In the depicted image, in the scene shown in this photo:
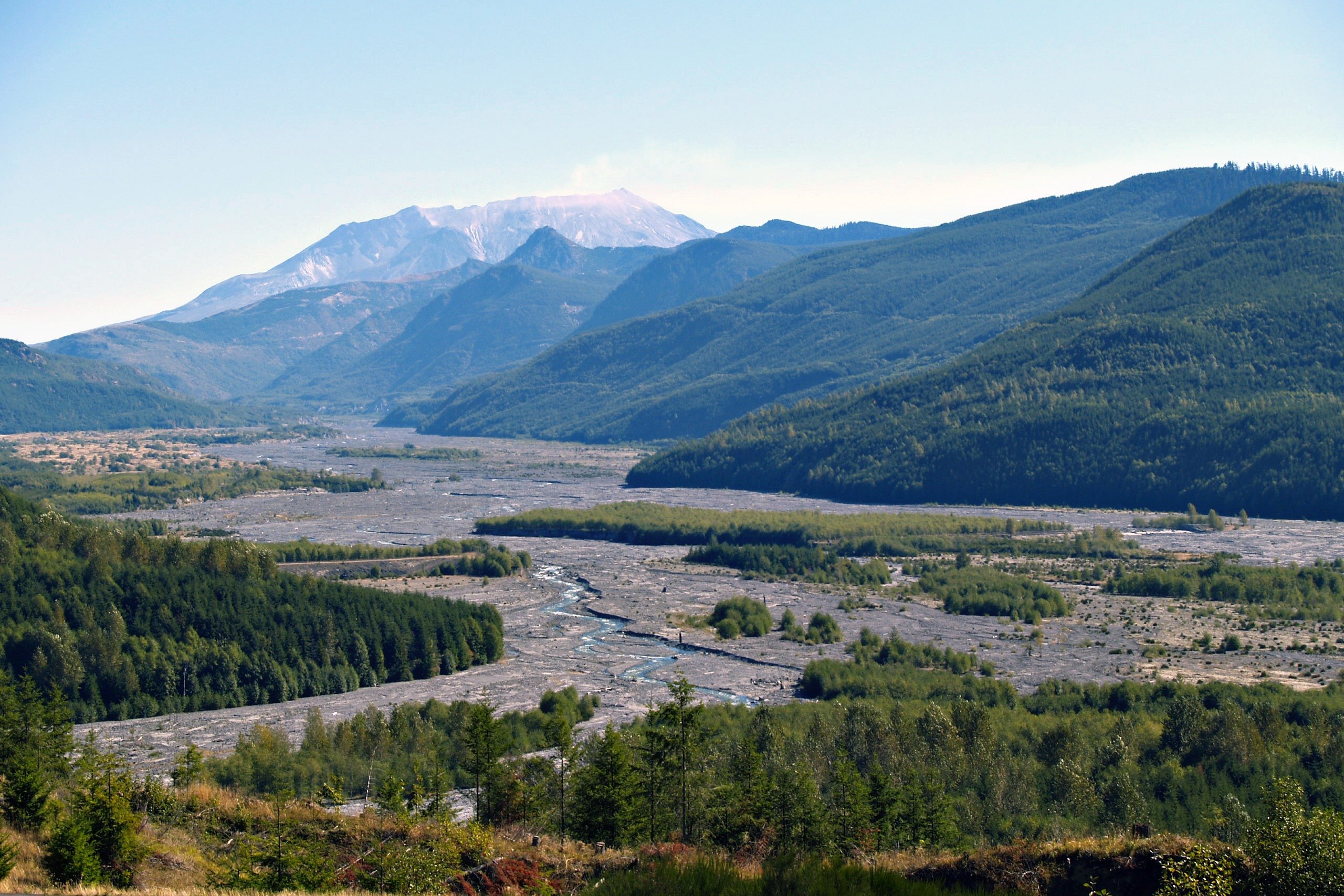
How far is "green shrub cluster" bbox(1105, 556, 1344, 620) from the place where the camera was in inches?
4397

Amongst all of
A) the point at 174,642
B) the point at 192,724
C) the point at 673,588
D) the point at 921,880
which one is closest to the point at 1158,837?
the point at 921,880

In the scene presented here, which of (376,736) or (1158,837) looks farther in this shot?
(376,736)

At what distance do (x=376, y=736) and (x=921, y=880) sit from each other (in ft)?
135

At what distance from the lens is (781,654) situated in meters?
98.4

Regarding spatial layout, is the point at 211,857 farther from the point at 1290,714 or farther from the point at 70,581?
the point at 70,581

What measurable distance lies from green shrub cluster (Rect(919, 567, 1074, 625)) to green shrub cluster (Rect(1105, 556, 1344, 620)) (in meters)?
9.46

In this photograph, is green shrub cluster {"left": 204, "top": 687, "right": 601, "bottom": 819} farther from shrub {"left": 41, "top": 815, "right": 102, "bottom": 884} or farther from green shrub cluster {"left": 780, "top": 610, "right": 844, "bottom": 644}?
green shrub cluster {"left": 780, "top": 610, "right": 844, "bottom": 644}

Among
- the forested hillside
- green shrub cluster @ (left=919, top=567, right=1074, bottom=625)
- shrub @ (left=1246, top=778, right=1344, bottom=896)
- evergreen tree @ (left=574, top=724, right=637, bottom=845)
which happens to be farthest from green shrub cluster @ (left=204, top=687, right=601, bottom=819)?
green shrub cluster @ (left=919, top=567, right=1074, bottom=625)

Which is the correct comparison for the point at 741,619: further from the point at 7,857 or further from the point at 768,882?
the point at 7,857

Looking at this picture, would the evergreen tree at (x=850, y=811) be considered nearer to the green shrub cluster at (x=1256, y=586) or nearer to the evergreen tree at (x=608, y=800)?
the evergreen tree at (x=608, y=800)

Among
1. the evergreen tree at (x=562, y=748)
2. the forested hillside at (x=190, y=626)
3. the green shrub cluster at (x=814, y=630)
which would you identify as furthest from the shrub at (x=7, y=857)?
the green shrub cluster at (x=814, y=630)

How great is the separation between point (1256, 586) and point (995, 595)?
24.4 m

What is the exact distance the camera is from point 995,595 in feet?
391

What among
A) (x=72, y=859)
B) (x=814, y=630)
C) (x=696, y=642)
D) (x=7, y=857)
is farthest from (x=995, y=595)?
(x=7, y=857)
